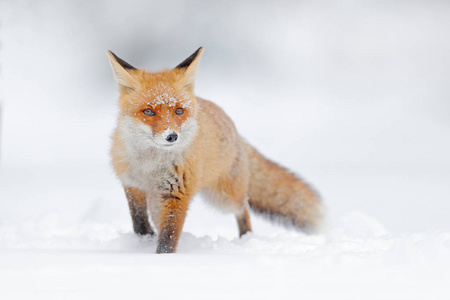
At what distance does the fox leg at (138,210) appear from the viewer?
330cm

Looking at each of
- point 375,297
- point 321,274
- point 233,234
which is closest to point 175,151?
point 321,274

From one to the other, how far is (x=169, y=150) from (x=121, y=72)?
1.74ft

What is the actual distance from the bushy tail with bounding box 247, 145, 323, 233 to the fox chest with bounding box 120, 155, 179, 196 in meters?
1.27

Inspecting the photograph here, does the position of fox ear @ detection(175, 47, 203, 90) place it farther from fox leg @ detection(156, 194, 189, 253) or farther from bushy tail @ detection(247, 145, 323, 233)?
bushy tail @ detection(247, 145, 323, 233)

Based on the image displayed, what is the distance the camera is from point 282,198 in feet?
13.3

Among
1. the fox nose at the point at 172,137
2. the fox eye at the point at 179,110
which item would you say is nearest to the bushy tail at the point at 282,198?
the fox eye at the point at 179,110

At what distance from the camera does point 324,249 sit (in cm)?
283

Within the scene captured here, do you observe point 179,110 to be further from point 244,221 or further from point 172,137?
point 244,221

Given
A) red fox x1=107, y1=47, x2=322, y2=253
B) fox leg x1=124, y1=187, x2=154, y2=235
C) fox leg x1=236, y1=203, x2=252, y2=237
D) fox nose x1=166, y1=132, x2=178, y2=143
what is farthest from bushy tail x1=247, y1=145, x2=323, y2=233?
fox nose x1=166, y1=132, x2=178, y2=143

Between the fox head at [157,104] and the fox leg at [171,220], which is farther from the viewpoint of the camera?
the fox leg at [171,220]

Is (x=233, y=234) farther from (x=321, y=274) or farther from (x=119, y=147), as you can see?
(x=321, y=274)

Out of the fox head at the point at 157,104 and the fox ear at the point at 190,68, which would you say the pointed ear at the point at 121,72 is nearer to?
the fox head at the point at 157,104

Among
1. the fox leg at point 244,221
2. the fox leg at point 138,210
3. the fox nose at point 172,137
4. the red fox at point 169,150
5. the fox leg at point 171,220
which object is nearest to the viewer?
the fox nose at point 172,137

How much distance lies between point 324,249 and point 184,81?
1.28 metres
